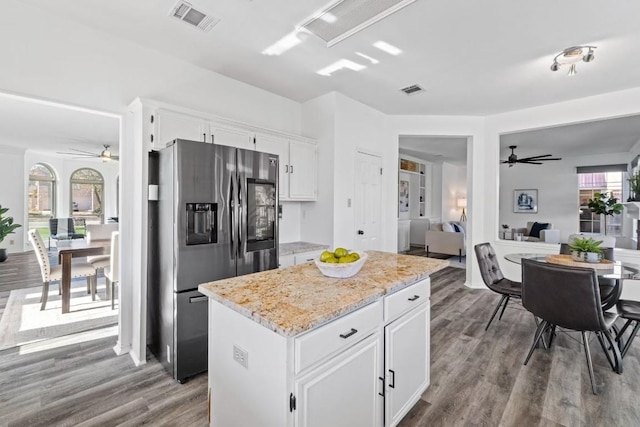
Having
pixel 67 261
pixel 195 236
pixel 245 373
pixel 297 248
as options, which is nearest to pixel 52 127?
pixel 67 261

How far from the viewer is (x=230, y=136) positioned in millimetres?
2949

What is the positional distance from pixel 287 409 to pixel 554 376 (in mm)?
2373

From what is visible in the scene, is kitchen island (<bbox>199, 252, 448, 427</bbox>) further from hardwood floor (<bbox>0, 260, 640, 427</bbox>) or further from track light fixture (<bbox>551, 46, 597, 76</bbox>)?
track light fixture (<bbox>551, 46, 597, 76</bbox>)

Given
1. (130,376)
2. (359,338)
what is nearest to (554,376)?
(359,338)

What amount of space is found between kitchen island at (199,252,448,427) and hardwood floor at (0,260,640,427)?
52cm

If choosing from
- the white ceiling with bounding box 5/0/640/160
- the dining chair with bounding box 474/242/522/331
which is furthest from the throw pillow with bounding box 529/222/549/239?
the dining chair with bounding box 474/242/522/331

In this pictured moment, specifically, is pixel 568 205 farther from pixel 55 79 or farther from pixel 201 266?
pixel 55 79

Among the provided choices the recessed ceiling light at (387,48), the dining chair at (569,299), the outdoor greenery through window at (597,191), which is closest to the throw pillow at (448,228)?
the outdoor greenery through window at (597,191)

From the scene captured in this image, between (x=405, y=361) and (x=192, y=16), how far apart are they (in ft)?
9.33

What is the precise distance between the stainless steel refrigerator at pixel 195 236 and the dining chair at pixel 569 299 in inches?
92.9

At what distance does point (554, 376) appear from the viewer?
2.31 m

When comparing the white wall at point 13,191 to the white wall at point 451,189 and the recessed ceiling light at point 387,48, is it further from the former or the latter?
the white wall at point 451,189

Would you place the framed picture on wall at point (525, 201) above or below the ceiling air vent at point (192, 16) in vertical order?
below

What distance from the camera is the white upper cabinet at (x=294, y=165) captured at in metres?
3.32
